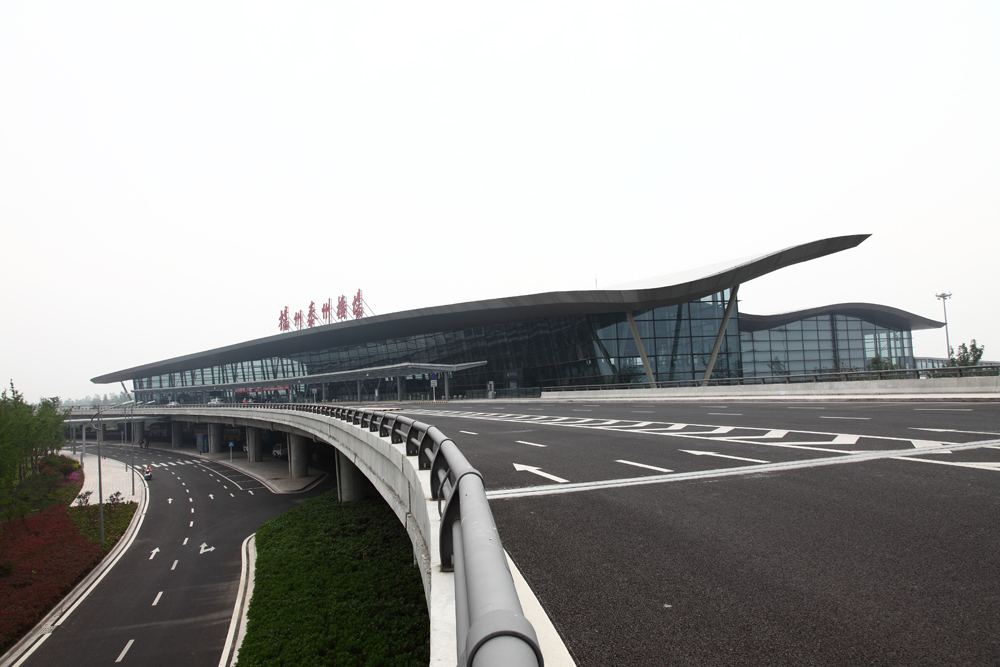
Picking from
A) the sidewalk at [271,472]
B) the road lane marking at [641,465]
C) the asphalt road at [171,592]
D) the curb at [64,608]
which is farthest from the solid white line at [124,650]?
the sidewalk at [271,472]

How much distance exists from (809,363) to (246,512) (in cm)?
7363

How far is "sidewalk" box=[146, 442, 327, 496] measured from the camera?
157 feet

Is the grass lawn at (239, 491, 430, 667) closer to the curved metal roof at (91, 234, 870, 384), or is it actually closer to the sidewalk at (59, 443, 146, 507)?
the curved metal roof at (91, 234, 870, 384)

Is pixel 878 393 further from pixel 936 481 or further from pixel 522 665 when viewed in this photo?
pixel 522 665

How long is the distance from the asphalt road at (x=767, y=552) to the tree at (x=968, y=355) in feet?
167

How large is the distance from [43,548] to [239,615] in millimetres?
20138

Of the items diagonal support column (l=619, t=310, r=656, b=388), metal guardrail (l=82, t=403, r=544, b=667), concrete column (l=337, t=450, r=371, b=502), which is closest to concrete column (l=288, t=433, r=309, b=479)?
concrete column (l=337, t=450, r=371, b=502)

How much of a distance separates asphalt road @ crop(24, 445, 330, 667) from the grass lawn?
176cm

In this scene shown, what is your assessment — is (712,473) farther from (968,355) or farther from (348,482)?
(968,355)

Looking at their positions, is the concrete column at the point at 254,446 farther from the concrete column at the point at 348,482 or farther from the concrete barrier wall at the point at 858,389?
the concrete barrier wall at the point at 858,389

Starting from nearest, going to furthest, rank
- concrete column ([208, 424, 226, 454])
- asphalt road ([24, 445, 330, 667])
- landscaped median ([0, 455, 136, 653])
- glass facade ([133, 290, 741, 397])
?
asphalt road ([24, 445, 330, 667])
landscaped median ([0, 455, 136, 653])
glass facade ([133, 290, 741, 397])
concrete column ([208, 424, 226, 454])

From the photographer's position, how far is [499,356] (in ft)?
219

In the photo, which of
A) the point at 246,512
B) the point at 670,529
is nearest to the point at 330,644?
the point at 670,529

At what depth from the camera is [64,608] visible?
2436cm
